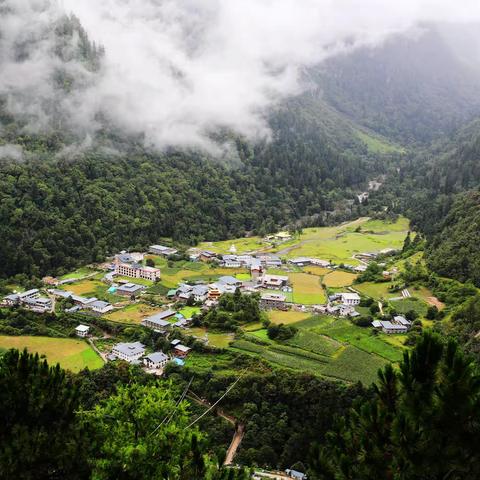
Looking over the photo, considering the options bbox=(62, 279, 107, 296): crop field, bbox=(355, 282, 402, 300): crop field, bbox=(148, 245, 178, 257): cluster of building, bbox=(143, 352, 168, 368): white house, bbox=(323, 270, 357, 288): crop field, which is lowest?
bbox=(148, 245, 178, 257): cluster of building

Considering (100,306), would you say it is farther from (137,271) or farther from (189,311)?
(137,271)

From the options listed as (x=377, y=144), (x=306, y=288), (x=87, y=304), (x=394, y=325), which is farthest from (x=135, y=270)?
(x=377, y=144)

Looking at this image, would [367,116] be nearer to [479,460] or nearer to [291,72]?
[291,72]

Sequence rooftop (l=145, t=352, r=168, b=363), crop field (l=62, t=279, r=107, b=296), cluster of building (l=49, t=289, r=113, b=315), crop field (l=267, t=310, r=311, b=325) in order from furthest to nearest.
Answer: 1. crop field (l=62, t=279, r=107, b=296)
2. cluster of building (l=49, t=289, r=113, b=315)
3. crop field (l=267, t=310, r=311, b=325)
4. rooftop (l=145, t=352, r=168, b=363)

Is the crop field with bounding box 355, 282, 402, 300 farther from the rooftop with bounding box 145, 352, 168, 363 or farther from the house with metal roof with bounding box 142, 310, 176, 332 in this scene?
the rooftop with bounding box 145, 352, 168, 363

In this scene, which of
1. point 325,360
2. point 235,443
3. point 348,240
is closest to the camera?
point 235,443

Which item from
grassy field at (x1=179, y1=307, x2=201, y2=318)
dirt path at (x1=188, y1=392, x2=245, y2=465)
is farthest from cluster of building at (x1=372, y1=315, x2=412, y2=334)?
grassy field at (x1=179, y1=307, x2=201, y2=318)
